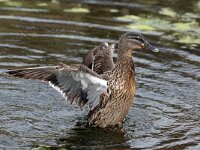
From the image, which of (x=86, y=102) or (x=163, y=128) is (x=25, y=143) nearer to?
(x=86, y=102)

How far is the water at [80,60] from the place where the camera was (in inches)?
382

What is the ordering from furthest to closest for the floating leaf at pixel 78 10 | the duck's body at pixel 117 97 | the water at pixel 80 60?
1. the floating leaf at pixel 78 10
2. the duck's body at pixel 117 97
3. the water at pixel 80 60

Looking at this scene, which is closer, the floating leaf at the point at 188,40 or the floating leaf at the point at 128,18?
the floating leaf at the point at 188,40

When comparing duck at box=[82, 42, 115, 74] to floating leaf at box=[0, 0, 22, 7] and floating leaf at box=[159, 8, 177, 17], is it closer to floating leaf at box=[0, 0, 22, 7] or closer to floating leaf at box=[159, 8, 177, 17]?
floating leaf at box=[159, 8, 177, 17]

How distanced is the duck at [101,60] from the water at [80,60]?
0.77 m

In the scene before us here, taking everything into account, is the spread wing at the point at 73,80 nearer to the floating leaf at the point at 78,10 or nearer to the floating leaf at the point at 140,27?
the floating leaf at the point at 140,27

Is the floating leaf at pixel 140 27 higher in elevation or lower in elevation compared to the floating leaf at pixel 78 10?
lower

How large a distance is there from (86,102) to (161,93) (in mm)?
1901

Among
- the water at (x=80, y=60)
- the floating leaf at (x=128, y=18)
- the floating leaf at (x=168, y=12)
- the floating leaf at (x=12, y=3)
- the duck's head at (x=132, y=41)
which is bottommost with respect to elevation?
the water at (x=80, y=60)

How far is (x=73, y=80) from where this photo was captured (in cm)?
1004

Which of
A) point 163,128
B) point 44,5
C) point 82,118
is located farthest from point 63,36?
point 163,128

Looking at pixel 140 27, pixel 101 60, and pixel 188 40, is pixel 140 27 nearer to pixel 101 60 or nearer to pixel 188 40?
pixel 188 40

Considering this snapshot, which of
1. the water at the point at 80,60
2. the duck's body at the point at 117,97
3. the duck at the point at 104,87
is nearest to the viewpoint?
the water at the point at 80,60

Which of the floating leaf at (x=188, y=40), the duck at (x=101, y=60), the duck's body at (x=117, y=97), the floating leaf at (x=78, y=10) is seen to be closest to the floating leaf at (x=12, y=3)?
the floating leaf at (x=78, y=10)
